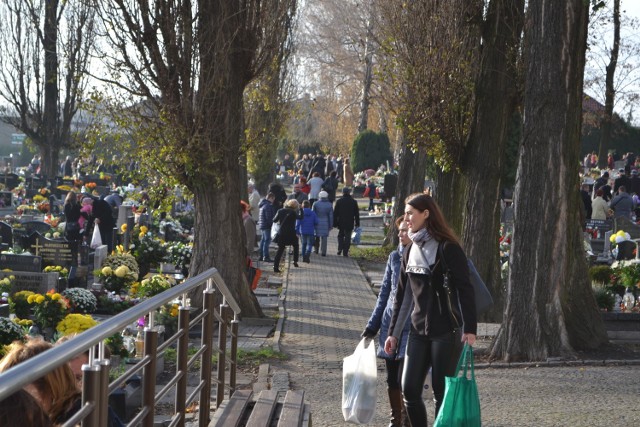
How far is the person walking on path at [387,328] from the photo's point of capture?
7.35 metres

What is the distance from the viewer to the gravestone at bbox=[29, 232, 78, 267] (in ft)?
61.8

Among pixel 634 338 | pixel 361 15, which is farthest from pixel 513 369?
pixel 361 15

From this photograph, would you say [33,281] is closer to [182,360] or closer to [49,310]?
[49,310]

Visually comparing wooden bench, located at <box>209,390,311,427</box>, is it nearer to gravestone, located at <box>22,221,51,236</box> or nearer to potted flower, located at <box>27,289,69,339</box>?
potted flower, located at <box>27,289,69,339</box>

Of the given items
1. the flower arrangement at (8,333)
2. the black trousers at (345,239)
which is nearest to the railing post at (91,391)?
→ the flower arrangement at (8,333)

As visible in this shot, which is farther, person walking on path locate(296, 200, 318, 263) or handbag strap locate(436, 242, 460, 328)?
person walking on path locate(296, 200, 318, 263)

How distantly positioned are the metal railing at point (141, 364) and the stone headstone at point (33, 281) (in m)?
8.07

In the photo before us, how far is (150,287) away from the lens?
1630 cm

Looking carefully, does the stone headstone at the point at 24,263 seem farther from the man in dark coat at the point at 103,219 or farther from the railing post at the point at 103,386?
the railing post at the point at 103,386

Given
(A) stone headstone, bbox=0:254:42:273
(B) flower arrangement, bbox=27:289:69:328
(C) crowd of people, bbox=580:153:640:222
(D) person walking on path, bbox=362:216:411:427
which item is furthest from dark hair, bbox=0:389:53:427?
(C) crowd of people, bbox=580:153:640:222

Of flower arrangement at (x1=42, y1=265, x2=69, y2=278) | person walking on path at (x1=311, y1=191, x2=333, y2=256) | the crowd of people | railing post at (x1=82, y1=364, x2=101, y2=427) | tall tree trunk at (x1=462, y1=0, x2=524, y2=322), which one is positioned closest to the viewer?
railing post at (x1=82, y1=364, x2=101, y2=427)

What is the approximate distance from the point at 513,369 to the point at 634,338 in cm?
334

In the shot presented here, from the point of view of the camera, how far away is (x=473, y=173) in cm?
1672

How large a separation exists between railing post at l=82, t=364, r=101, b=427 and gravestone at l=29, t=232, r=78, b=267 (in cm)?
1509
